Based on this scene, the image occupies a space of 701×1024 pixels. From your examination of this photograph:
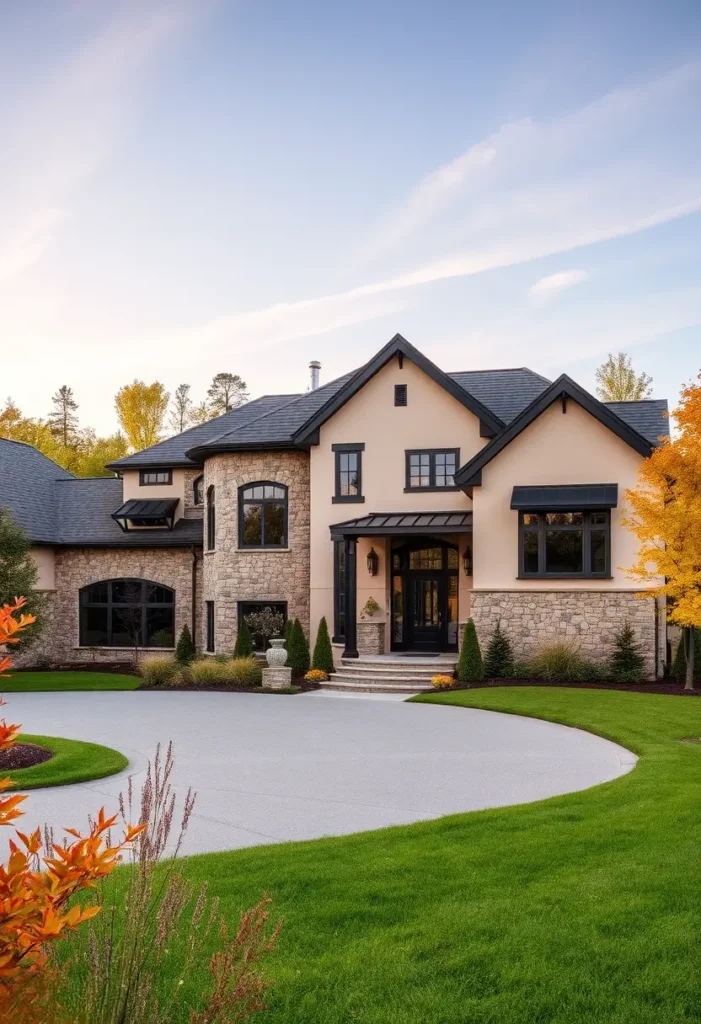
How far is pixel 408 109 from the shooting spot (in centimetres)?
1633

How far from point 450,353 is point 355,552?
3196 cm

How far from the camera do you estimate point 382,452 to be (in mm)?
23000

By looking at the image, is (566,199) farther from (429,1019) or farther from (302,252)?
(429,1019)

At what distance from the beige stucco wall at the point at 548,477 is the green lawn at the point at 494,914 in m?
11.8

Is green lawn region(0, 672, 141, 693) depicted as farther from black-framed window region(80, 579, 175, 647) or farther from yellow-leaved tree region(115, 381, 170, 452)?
yellow-leaved tree region(115, 381, 170, 452)

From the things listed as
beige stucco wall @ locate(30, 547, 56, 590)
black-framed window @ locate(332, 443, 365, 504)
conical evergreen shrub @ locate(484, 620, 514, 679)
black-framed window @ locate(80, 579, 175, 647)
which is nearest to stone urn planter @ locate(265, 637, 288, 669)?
black-framed window @ locate(332, 443, 365, 504)

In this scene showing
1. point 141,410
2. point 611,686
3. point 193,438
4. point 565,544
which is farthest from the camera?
point 141,410

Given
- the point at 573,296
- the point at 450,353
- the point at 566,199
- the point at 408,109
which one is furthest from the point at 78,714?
the point at 450,353

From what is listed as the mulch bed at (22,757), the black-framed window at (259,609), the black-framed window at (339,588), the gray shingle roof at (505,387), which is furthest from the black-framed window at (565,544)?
the mulch bed at (22,757)

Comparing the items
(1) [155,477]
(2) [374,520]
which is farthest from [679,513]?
(1) [155,477]

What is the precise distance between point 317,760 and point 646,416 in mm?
15373

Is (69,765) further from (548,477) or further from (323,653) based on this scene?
(548,477)

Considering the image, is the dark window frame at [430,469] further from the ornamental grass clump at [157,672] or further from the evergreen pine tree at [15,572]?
the evergreen pine tree at [15,572]

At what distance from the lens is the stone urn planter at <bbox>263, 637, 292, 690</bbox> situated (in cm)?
2000
